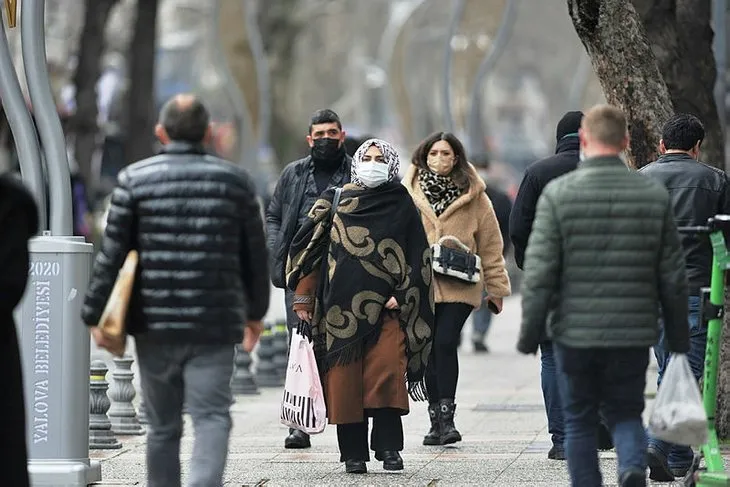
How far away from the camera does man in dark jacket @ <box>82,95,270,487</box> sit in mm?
7754

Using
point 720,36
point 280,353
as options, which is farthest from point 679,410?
point 720,36

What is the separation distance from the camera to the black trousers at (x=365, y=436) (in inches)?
406

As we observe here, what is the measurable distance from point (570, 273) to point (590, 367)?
1.26 feet

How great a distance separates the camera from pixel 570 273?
306 inches

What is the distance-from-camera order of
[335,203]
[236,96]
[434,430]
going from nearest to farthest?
[335,203]
[434,430]
[236,96]

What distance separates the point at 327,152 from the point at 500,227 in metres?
6.80

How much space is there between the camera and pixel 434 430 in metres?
11.7

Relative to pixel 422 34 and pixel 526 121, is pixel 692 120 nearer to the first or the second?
pixel 422 34

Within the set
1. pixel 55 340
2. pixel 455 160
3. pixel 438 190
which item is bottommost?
pixel 55 340

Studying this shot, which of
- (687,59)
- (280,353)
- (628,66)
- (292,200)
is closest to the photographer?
(628,66)

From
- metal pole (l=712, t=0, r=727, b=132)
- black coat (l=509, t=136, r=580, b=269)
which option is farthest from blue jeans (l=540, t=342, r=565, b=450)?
metal pole (l=712, t=0, r=727, b=132)

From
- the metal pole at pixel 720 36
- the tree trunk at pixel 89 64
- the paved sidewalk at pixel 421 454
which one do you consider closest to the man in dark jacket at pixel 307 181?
the paved sidewalk at pixel 421 454

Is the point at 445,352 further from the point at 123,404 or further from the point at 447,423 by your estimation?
the point at 123,404

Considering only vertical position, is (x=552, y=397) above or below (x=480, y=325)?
below
